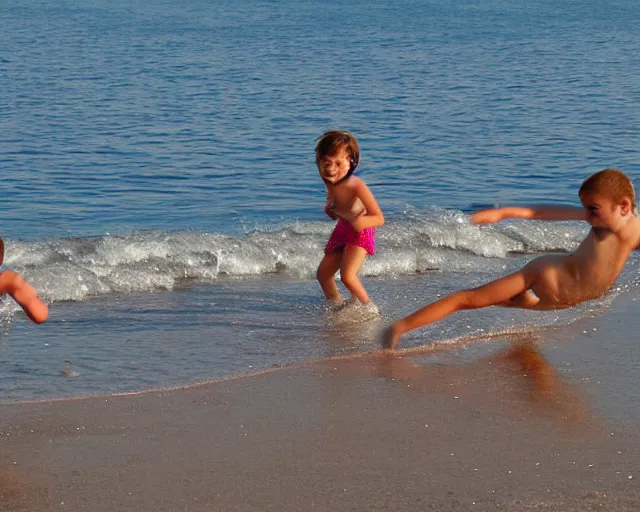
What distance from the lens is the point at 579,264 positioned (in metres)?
5.59

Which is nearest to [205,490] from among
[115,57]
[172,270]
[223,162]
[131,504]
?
[131,504]

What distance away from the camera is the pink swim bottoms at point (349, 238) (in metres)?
7.05

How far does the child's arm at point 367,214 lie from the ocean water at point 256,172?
541 millimetres

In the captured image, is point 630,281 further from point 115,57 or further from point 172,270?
point 115,57

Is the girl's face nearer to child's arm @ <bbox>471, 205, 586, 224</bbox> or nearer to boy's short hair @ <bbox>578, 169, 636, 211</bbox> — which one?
child's arm @ <bbox>471, 205, 586, 224</bbox>

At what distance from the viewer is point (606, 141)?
1462 cm

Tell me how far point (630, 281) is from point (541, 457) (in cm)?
347

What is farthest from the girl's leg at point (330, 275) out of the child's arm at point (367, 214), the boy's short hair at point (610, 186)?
the boy's short hair at point (610, 186)

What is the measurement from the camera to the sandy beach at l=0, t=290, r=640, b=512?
383cm

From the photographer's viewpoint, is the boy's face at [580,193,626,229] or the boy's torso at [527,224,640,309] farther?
the boy's torso at [527,224,640,309]

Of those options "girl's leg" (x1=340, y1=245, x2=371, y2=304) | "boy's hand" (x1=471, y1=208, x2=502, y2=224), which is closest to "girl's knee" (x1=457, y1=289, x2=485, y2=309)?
"boy's hand" (x1=471, y1=208, x2=502, y2=224)

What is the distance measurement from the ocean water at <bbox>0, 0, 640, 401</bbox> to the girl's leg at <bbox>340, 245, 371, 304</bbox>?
21cm

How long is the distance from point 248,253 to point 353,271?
1526 mm

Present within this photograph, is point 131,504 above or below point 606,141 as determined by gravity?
above
